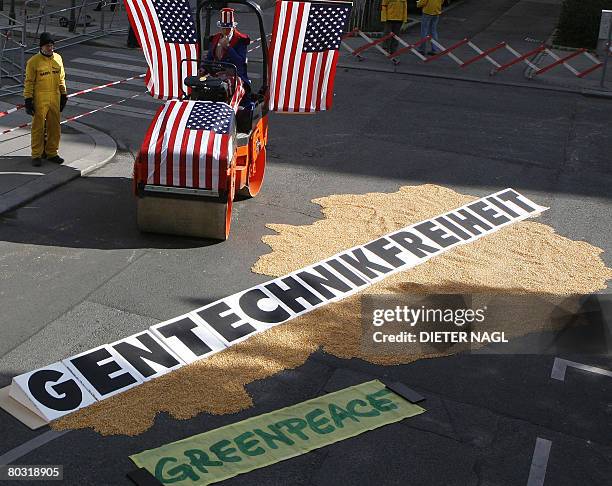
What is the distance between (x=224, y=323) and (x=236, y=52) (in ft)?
15.3

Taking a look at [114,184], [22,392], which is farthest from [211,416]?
[114,184]

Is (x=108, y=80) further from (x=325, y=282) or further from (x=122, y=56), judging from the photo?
(x=325, y=282)

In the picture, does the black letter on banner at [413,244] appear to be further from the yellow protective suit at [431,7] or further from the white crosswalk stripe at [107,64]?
the yellow protective suit at [431,7]

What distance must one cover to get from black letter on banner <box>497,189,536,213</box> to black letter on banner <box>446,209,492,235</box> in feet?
3.19

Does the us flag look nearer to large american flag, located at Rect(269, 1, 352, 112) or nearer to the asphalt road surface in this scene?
the asphalt road surface

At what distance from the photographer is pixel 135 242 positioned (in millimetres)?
10586

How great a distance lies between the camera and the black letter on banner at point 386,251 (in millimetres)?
10508

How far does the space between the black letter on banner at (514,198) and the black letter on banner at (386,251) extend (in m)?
2.74

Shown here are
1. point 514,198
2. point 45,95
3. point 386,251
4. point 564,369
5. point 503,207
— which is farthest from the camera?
point 514,198

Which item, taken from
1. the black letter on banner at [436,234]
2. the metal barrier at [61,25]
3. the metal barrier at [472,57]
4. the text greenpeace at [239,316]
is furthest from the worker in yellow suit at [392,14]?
the black letter on banner at [436,234]

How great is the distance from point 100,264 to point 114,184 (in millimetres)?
2824

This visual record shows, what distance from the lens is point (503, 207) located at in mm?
12672

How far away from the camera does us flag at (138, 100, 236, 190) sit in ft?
33.4

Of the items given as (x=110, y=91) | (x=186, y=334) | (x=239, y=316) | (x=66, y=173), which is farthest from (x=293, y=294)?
(x=110, y=91)
